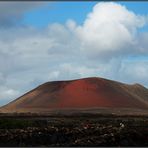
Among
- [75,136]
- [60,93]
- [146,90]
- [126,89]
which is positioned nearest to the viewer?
[75,136]

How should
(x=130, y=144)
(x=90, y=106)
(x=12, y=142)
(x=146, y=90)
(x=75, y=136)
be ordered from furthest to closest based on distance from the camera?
1. (x=146, y=90)
2. (x=90, y=106)
3. (x=75, y=136)
4. (x=12, y=142)
5. (x=130, y=144)

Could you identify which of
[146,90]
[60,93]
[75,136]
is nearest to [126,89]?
[146,90]

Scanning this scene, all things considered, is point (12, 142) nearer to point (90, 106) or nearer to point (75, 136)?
point (75, 136)

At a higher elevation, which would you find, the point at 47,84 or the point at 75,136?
the point at 47,84

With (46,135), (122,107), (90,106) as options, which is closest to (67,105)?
(90,106)

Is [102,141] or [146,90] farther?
[146,90]

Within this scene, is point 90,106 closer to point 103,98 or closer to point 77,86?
point 103,98
